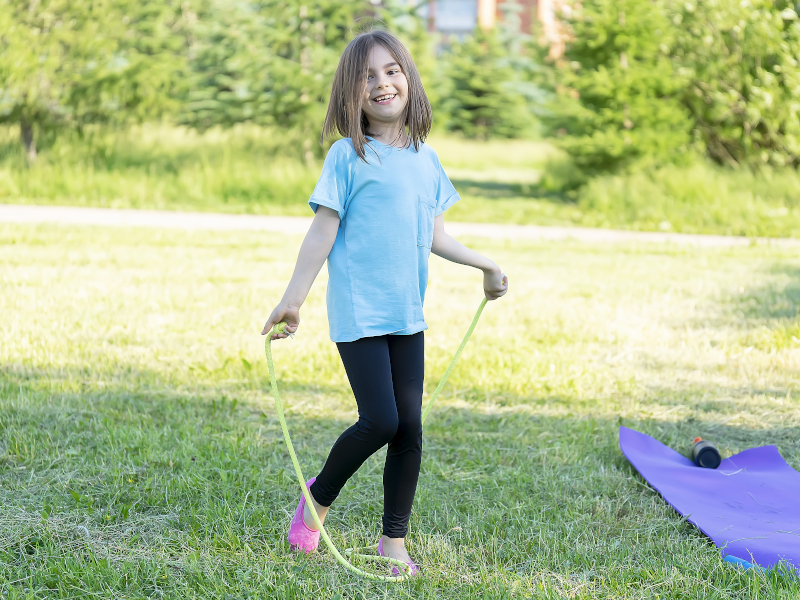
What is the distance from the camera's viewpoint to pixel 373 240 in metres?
2.38

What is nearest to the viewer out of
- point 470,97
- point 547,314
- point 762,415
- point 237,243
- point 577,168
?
point 762,415

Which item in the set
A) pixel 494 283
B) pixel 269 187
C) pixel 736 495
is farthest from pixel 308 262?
pixel 269 187

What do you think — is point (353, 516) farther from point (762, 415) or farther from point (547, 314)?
point (547, 314)

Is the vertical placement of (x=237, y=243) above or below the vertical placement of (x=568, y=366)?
below

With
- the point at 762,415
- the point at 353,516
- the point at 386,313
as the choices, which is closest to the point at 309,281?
the point at 386,313

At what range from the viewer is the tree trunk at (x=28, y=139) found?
13137 millimetres

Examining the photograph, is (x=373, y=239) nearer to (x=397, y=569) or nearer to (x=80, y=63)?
(x=397, y=569)

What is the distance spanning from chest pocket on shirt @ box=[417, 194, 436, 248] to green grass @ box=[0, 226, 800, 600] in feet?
3.20

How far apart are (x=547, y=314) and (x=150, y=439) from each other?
325 centimetres

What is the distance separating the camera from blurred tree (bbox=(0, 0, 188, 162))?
12.5 meters

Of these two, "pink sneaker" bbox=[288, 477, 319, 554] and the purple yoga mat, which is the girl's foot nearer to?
"pink sneaker" bbox=[288, 477, 319, 554]

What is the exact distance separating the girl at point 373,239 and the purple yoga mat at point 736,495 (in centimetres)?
115

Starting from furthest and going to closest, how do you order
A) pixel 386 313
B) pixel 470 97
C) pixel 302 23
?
pixel 470 97 < pixel 302 23 < pixel 386 313

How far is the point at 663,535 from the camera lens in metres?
2.82
